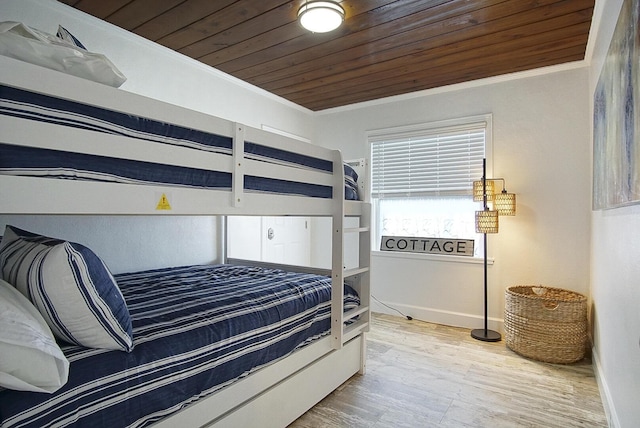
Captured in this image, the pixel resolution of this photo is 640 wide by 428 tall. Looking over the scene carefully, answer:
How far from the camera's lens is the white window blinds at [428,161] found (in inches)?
133

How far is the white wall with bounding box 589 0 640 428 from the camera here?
1351mm

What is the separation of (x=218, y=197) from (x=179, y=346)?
56cm

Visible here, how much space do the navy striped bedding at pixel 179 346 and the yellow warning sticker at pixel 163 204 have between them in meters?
0.46

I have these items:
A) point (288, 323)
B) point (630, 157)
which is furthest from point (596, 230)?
point (288, 323)

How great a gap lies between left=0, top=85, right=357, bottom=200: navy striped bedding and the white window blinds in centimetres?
239

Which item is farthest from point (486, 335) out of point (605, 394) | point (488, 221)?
point (605, 394)

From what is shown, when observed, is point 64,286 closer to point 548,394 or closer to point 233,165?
point 233,165

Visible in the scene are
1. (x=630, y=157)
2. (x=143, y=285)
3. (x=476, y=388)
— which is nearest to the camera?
(x=630, y=157)

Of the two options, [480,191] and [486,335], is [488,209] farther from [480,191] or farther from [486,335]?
[486,335]

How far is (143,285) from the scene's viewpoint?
207cm


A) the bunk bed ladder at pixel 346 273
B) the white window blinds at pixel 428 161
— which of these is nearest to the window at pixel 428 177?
the white window blinds at pixel 428 161

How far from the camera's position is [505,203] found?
9.82ft

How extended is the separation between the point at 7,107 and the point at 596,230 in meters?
3.07

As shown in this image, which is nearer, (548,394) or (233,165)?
(233,165)
